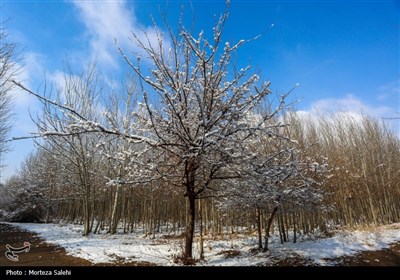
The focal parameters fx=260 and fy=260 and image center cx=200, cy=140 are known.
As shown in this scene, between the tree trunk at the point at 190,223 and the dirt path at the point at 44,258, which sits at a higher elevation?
the tree trunk at the point at 190,223

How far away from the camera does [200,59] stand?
16.5 ft

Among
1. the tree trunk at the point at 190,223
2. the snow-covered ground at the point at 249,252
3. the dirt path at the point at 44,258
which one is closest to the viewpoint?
the tree trunk at the point at 190,223

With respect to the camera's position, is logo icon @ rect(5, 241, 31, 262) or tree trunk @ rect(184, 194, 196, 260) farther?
logo icon @ rect(5, 241, 31, 262)

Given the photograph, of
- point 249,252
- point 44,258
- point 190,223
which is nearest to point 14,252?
point 44,258

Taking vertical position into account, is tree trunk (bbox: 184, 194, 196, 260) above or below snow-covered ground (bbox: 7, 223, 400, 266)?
above

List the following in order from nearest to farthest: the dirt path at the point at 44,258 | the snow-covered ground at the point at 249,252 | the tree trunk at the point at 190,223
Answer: the tree trunk at the point at 190,223 < the dirt path at the point at 44,258 < the snow-covered ground at the point at 249,252

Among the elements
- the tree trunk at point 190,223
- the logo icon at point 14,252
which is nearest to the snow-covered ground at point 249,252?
the tree trunk at point 190,223

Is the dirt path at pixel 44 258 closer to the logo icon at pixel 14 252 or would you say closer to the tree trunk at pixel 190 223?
the logo icon at pixel 14 252

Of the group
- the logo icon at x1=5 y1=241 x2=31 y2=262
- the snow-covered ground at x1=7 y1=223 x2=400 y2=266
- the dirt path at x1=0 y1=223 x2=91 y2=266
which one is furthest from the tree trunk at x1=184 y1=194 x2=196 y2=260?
the logo icon at x1=5 y1=241 x2=31 y2=262

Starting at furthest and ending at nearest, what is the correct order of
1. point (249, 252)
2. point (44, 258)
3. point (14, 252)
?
1. point (249, 252)
2. point (14, 252)
3. point (44, 258)

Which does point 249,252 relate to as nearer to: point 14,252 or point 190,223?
point 190,223

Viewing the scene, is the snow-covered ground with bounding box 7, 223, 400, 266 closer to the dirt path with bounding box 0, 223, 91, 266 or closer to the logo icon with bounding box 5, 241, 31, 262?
the dirt path with bounding box 0, 223, 91, 266

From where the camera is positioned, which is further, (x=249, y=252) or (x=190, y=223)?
(x=249, y=252)

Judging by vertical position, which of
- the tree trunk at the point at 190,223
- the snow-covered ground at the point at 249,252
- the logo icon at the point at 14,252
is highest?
the tree trunk at the point at 190,223
